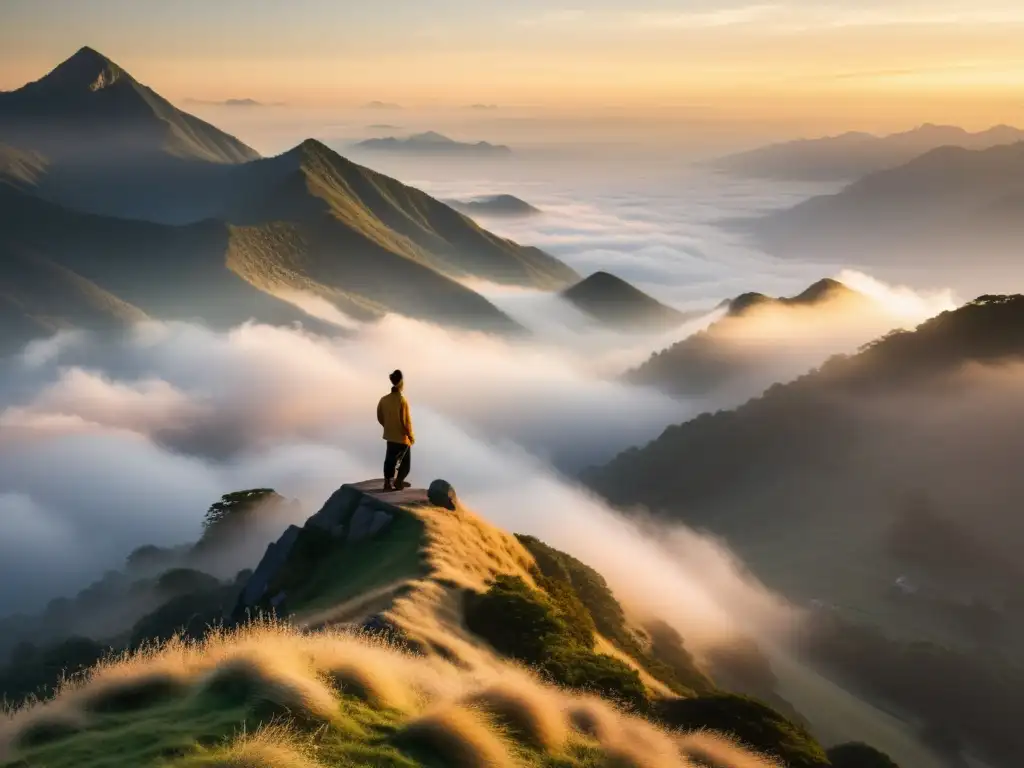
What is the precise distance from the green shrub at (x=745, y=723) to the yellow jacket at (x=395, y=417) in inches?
503

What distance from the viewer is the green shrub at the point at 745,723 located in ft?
93.8

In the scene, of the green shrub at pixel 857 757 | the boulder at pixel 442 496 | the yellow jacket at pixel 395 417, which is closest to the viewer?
the yellow jacket at pixel 395 417

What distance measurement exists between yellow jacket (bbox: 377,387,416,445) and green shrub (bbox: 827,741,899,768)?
3315 centimetres

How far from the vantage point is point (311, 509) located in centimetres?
10662

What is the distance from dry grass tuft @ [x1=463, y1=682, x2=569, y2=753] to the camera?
660 inches

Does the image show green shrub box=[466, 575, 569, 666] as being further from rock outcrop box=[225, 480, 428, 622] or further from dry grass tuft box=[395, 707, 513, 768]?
dry grass tuft box=[395, 707, 513, 768]

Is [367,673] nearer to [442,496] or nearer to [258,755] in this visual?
[258,755]

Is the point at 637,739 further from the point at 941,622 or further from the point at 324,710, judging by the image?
the point at 941,622

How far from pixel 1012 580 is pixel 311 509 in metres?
93.6

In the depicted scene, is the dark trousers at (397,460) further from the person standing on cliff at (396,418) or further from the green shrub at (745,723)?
the green shrub at (745,723)

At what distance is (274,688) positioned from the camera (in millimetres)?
15281

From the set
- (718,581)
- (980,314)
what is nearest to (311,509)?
(718,581)

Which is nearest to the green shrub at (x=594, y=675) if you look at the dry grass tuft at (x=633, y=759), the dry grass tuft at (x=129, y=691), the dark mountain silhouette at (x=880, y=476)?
the dry grass tuft at (x=633, y=759)

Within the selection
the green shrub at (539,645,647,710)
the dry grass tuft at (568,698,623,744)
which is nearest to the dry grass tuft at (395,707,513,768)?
Result: the dry grass tuft at (568,698,623,744)
